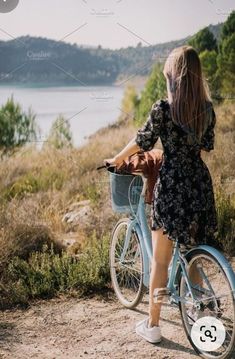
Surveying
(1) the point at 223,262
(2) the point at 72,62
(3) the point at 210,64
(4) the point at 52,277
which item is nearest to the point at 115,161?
(1) the point at 223,262

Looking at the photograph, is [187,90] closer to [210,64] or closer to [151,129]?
[151,129]

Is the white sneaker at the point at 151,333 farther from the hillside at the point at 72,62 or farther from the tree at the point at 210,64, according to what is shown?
the hillside at the point at 72,62

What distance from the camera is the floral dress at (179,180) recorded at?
10.6 ft

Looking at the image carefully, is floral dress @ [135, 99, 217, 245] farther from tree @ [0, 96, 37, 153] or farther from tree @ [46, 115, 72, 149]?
tree @ [0, 96, 37, 153]

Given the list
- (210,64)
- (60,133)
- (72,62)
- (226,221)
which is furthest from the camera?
(72,62)

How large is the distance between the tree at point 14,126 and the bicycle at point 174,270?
909 centimetres

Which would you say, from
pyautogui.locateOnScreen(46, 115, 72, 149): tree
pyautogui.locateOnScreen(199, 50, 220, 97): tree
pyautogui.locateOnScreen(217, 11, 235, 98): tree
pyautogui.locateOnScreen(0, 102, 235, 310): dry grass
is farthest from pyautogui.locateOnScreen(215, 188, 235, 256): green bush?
pyautogui.locateOnScreen(46, 115, 72, 149): tree

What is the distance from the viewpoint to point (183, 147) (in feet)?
10.6

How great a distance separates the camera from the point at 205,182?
10.7 feet

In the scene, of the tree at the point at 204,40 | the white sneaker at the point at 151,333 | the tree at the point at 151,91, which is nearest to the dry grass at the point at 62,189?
the tree at the point at 151,91

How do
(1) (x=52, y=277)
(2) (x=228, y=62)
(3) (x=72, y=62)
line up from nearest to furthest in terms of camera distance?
(1) (x=52, y=277), (2) (x=228, y=62), (3) (x=72, y=62)

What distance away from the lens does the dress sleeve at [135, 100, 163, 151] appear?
3213 mm
